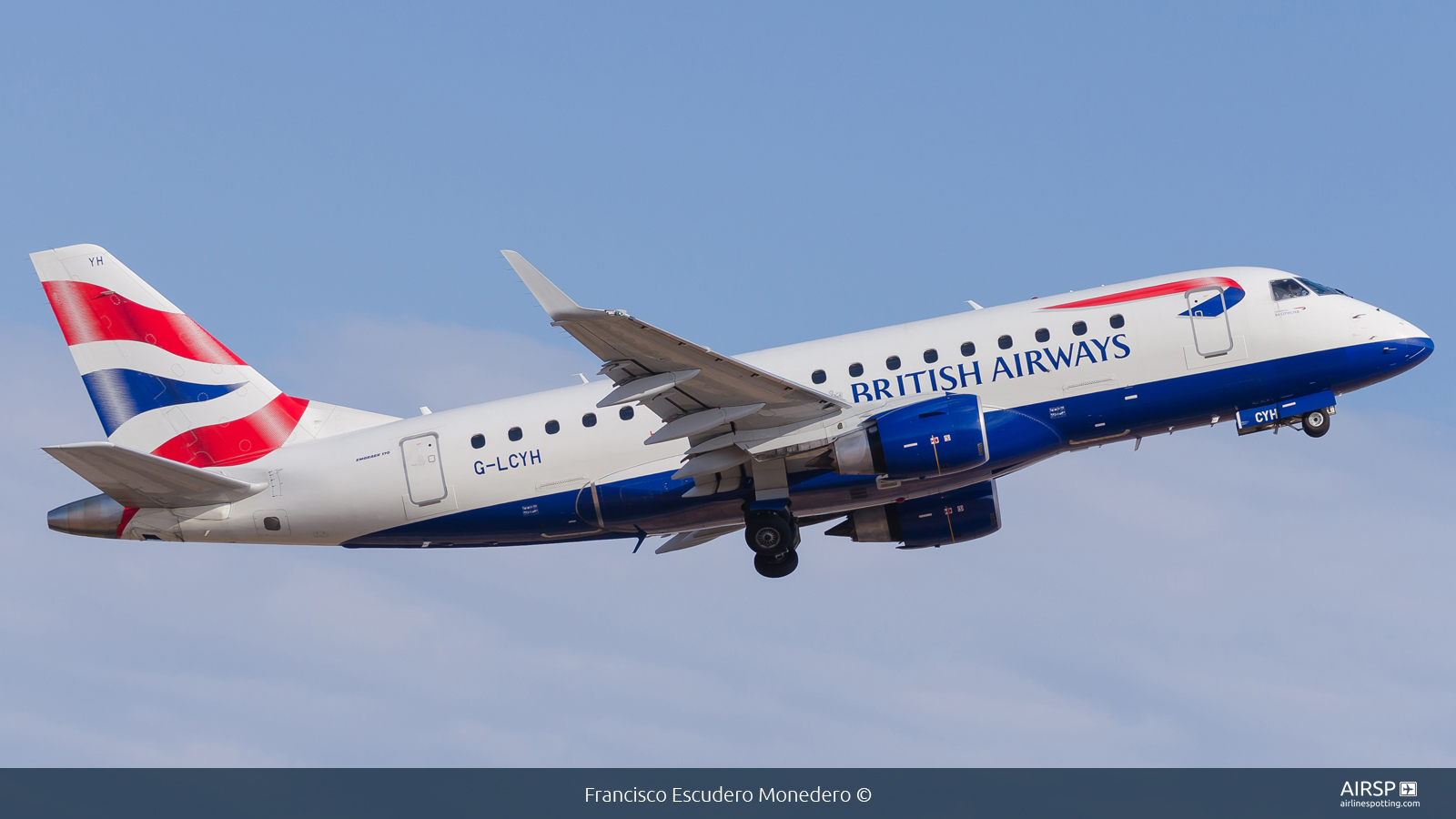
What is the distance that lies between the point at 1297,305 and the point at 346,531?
24343 mm

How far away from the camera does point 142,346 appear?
37.0 metres

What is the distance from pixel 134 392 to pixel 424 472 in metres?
9.06

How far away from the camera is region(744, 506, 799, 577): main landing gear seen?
3359cm

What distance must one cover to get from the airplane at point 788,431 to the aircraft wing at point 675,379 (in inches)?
3.3

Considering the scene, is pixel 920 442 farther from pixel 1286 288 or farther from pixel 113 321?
pixel 113 321

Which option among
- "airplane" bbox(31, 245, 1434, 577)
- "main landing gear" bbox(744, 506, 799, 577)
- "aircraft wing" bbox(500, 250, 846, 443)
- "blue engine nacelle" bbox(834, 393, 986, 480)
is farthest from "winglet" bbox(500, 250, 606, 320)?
"main landing gear" bbox(744, 506, 799, 577)

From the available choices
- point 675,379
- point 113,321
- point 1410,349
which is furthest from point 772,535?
point 113,321

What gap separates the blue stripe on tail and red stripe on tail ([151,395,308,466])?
1.07 meters

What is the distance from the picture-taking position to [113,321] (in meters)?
36.9

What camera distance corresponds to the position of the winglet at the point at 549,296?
1025 inches

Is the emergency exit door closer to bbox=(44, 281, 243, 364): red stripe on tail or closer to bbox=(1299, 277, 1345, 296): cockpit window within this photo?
bbox=(44, 281, 243, 364): red stripe on tail

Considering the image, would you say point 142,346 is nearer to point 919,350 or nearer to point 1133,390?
point 919,350

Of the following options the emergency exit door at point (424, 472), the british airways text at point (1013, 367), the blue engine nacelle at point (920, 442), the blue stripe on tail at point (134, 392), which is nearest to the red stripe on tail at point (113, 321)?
the blue stripe on tail at point (134, 392)

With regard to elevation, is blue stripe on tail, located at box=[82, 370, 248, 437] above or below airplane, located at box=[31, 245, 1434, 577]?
above
